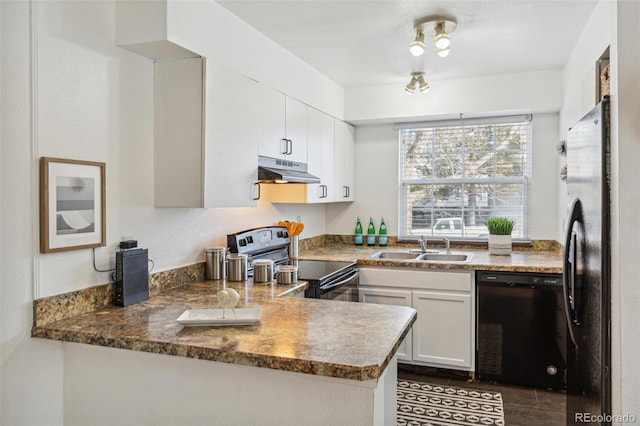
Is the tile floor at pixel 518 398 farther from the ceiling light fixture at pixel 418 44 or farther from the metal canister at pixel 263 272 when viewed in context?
the ceiling light fixture at pixel 418 44

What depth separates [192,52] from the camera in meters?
2.20

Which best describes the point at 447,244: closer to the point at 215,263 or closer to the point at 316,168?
the point at 316,168

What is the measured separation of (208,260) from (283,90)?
4.07 feet

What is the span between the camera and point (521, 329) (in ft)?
10.5

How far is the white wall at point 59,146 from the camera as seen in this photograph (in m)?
1.69

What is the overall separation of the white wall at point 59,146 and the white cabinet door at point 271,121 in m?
0.28

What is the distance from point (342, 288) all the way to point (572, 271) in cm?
154

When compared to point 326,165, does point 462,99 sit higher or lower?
higher

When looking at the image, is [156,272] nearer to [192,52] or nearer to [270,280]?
[270,280]

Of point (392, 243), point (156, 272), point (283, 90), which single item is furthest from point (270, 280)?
point (392, 243)

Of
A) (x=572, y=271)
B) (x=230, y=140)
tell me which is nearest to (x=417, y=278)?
(x=572, y=271)

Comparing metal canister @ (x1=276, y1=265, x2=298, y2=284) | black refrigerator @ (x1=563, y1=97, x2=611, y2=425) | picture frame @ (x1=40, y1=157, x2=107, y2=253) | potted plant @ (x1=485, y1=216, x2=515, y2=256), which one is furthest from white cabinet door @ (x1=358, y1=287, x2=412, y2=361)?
picture frame @ (x1=40, y1=157, x2=107, y2=253)

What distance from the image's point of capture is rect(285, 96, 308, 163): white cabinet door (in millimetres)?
3127

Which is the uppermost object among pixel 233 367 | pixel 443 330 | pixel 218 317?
pixel 218 317
